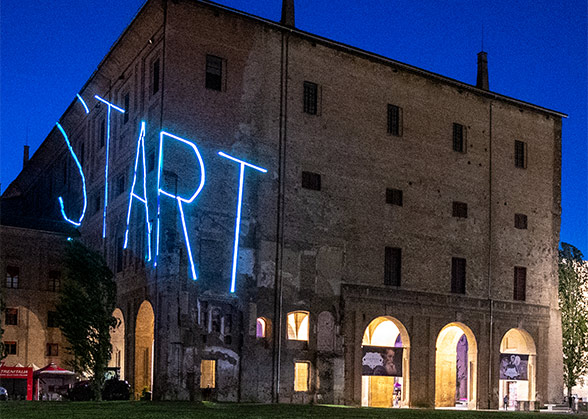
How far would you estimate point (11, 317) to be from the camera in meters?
41.1

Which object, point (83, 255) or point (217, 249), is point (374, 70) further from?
point (83, 255)

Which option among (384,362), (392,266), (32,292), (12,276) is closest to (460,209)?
(392,266)

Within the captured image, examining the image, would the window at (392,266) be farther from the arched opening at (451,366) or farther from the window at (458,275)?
the arched opening at (451,366)

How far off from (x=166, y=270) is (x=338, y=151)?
353 inches

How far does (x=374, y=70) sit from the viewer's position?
113ft

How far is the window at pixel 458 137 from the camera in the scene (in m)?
36.4

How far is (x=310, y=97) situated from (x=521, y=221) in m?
12.4

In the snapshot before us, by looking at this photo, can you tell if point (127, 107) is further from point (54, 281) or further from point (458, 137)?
point (458, 137)

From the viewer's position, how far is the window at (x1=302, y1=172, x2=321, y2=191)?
105ft

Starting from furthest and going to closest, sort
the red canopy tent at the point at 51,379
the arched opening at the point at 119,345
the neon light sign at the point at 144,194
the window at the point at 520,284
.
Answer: the window at the point at 520,284
the red canopy tent at the point at 51,379
the arched opening at the point at 119,345
the neon light sign at the point at 144,194

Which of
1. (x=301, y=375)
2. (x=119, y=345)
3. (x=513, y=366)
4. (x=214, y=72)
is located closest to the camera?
(x=214, y=72)

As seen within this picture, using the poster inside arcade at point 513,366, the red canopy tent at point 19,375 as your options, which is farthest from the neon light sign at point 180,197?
the poster inside arcade at point 513,366

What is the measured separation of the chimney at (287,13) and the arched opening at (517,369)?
56.8 feet

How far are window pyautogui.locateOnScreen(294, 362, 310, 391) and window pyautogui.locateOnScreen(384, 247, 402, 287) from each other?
5.05 metres
